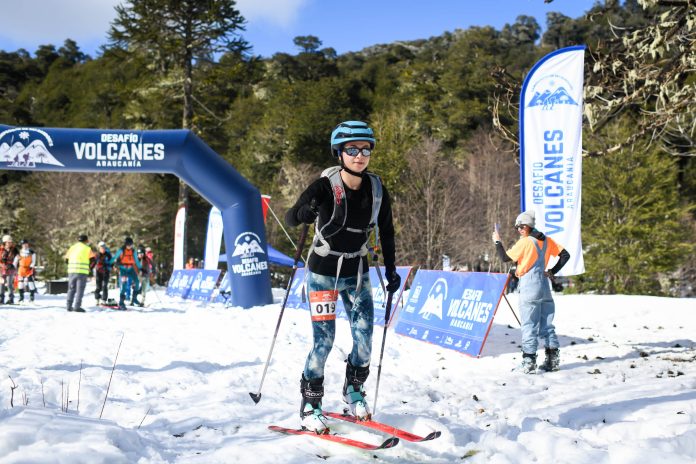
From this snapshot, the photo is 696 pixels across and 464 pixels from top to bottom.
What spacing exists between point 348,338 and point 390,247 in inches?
211

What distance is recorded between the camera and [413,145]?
141 feet

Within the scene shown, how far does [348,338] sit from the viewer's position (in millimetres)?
10078

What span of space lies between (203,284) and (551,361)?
14816 mm

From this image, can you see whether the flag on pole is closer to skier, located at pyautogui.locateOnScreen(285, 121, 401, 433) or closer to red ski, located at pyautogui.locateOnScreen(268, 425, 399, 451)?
skier, located at pyautogui.locateOnScreen(285, 121, 401, 433)

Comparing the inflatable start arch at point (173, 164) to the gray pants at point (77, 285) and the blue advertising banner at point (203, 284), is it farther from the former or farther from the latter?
the blue advertising banner at point (203, 284)

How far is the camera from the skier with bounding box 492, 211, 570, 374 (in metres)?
8.02

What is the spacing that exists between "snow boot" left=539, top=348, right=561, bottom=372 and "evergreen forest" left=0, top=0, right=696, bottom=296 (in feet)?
9.44

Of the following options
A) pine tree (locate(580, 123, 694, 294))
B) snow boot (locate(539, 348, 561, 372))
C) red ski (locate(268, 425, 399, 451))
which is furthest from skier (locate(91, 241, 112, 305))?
pine tree (locate(580, 123, 694, 294))

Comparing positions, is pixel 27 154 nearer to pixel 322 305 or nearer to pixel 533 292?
pixel 533 292

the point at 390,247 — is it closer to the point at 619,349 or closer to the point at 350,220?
the point at 350,220

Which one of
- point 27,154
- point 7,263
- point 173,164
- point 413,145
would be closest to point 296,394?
point 173,164

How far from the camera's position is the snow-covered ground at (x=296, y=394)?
3807mm

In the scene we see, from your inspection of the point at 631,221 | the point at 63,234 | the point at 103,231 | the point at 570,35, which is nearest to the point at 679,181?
the point at 631,221

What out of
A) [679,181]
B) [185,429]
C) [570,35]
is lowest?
[185,429]
